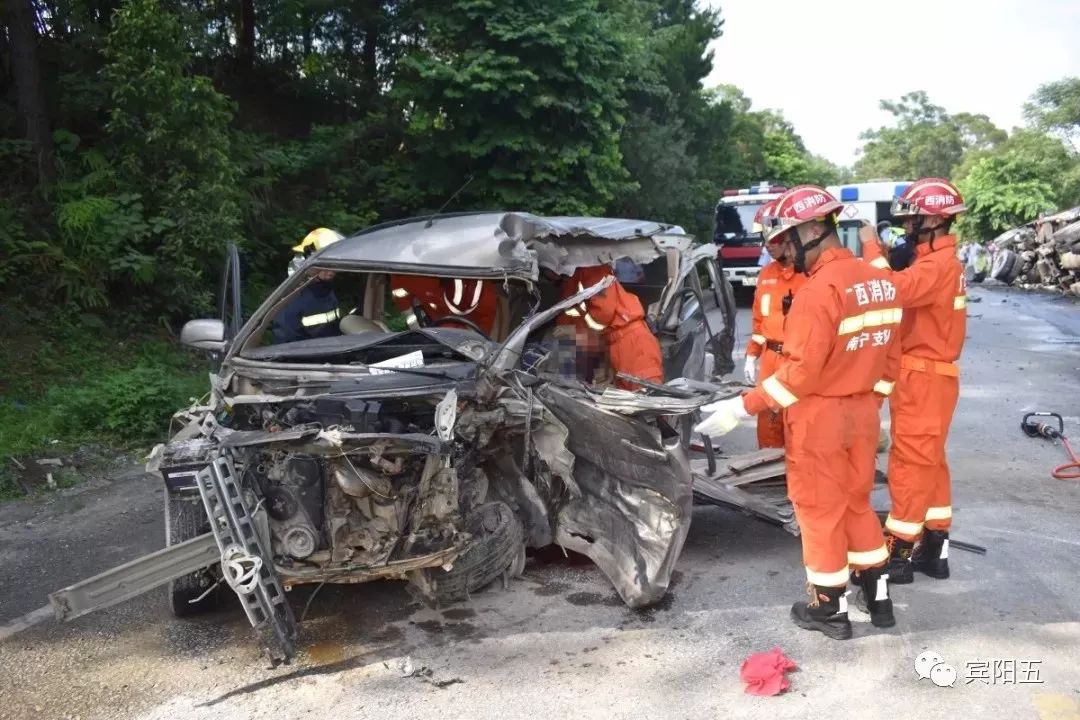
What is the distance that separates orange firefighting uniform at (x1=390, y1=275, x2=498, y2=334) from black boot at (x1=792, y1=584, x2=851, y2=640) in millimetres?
2633

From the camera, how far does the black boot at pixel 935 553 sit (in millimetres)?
4242

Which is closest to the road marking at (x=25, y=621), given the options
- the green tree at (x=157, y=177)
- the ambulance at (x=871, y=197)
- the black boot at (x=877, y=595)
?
the black boot at (x=877, y=595)

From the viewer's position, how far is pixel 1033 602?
155 inches

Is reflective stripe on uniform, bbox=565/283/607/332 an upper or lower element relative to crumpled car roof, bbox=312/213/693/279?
lower

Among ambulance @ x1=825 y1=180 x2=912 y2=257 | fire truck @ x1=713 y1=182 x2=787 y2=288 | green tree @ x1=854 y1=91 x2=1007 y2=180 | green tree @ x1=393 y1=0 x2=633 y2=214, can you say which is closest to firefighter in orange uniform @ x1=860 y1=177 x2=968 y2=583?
green tree @ x1=393 y1=0 x2=633 y2=214

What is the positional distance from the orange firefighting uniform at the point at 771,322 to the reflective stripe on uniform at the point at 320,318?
2.51 meters

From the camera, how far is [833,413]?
11.6 feet

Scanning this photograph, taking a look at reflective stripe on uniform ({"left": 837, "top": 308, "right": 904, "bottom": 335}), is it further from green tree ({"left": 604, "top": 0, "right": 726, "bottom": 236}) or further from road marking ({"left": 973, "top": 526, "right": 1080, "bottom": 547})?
green tree ({"left": 604, "top": 0, "right": 726, "bottom": 236})

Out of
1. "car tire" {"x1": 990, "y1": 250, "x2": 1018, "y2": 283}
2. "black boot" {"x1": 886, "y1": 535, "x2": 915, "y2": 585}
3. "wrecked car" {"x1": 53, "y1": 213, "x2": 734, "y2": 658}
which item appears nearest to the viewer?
"wrecked car" {"x1": 53, "y1": 213, "x2": 734, "y2": 658}

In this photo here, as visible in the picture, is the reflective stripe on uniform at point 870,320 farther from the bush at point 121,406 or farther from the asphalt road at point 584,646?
the bush at point 121,406

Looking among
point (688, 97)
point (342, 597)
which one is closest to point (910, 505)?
point (342, 597)

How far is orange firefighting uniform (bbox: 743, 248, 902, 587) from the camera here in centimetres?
348

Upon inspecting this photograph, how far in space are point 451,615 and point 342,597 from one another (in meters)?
0.57

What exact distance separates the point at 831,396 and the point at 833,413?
7 cm
